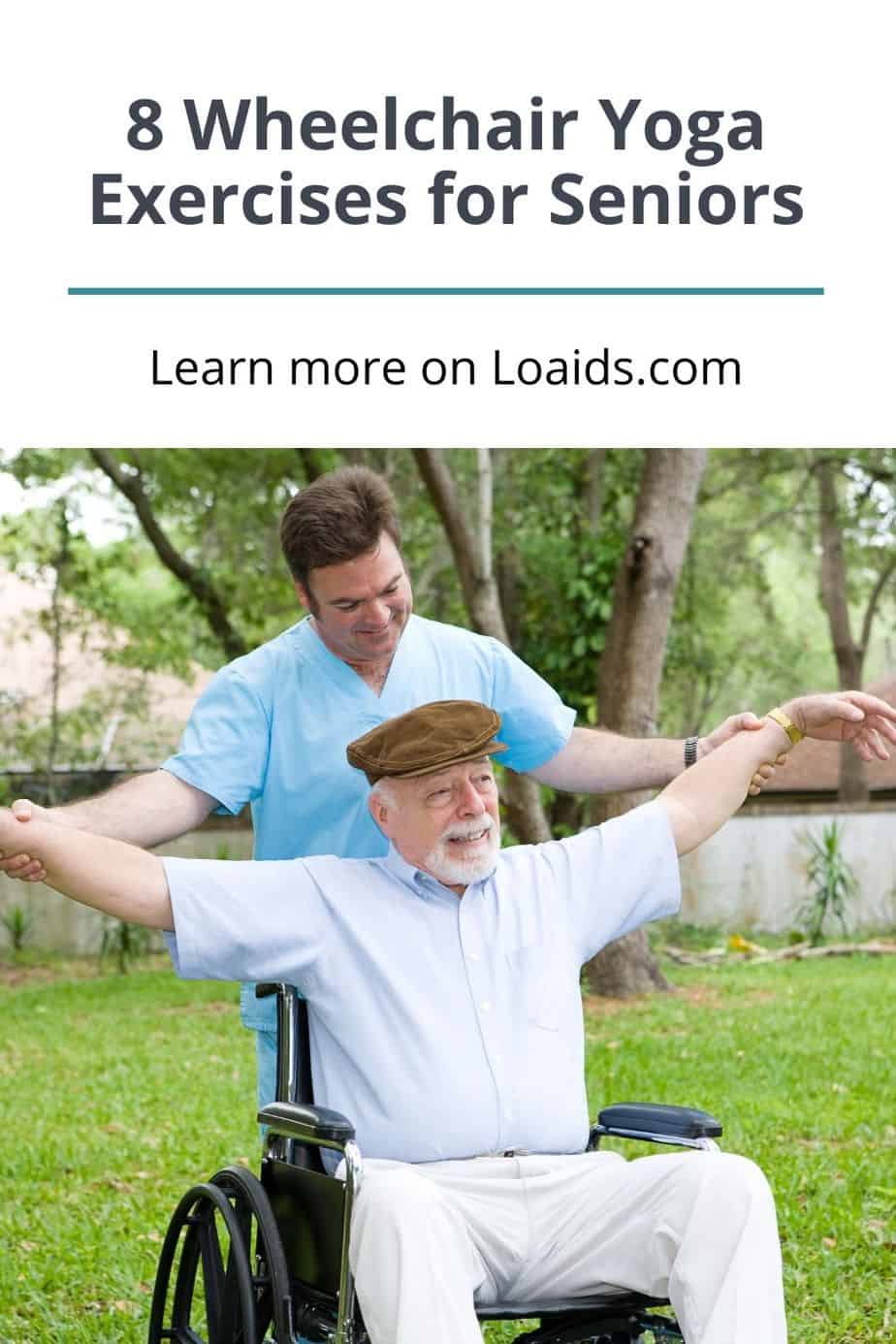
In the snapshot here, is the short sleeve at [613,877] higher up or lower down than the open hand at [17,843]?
lower down

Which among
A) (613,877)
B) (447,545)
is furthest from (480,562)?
(613,877)

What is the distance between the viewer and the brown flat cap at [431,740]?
2822 mm

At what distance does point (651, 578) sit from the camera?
9375 mm

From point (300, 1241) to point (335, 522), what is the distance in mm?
1211

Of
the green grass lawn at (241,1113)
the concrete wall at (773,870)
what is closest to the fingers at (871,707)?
the green grass lawn at (241,1113)

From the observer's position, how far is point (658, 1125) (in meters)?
2.82

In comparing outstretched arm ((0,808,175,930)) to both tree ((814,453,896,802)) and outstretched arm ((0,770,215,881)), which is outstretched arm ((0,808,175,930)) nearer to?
outstretched arm ((0,770,215,881))

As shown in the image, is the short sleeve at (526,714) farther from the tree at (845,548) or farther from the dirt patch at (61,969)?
the tree at (845,548)

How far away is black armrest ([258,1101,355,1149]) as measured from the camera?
8.30 ft

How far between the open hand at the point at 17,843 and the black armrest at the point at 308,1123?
1.73 feet

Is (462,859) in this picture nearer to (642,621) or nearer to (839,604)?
(642,621)
